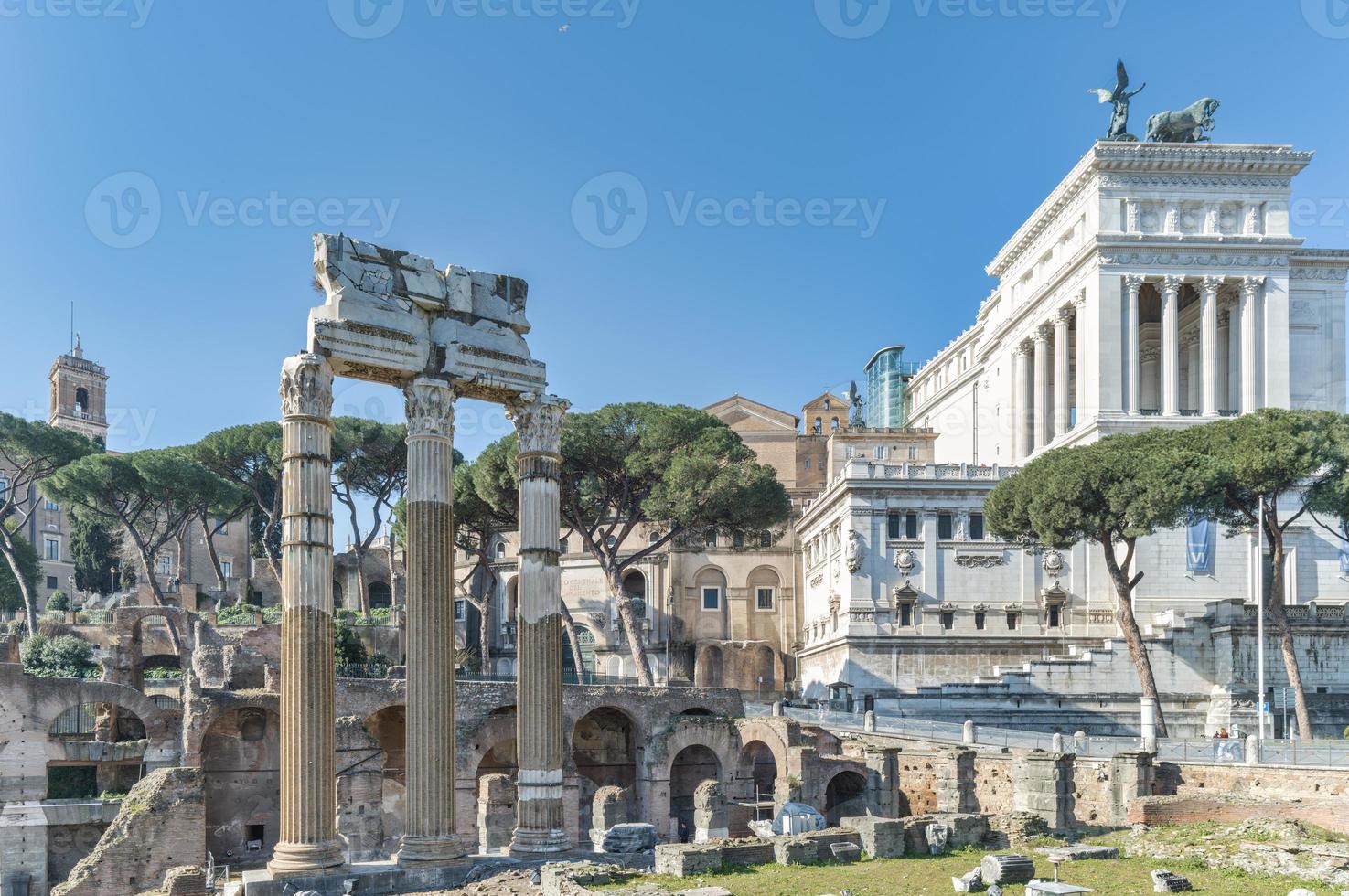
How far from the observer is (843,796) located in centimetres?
3203

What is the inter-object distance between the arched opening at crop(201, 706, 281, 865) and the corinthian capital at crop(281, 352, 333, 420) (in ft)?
54.3

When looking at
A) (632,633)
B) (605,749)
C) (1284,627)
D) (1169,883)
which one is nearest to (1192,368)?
(1284,627)

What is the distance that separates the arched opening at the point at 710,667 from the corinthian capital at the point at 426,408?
34932mm

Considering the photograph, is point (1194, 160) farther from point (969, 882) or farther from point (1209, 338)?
point (969, 882)

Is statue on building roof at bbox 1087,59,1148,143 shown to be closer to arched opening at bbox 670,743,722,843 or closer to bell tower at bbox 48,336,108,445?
arched opening at bbox 670,743,722,843

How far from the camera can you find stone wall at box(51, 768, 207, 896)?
24422 millimetres

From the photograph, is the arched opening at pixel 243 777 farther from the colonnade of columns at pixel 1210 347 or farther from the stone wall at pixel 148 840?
the colonnade of columns at pixel 1210 347

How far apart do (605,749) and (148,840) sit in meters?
14.0

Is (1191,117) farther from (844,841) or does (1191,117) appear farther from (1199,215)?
(844,841)

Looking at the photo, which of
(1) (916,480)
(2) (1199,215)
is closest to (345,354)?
(1) (916,480)

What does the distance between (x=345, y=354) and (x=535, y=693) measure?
535 centimetres

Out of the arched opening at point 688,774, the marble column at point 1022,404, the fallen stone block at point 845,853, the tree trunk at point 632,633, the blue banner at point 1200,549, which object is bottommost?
the arched opening at point 688,774

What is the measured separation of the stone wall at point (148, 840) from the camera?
2442 centimetres

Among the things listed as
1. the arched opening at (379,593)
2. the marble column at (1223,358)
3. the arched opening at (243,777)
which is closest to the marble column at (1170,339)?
the marble column at (1223,358)
